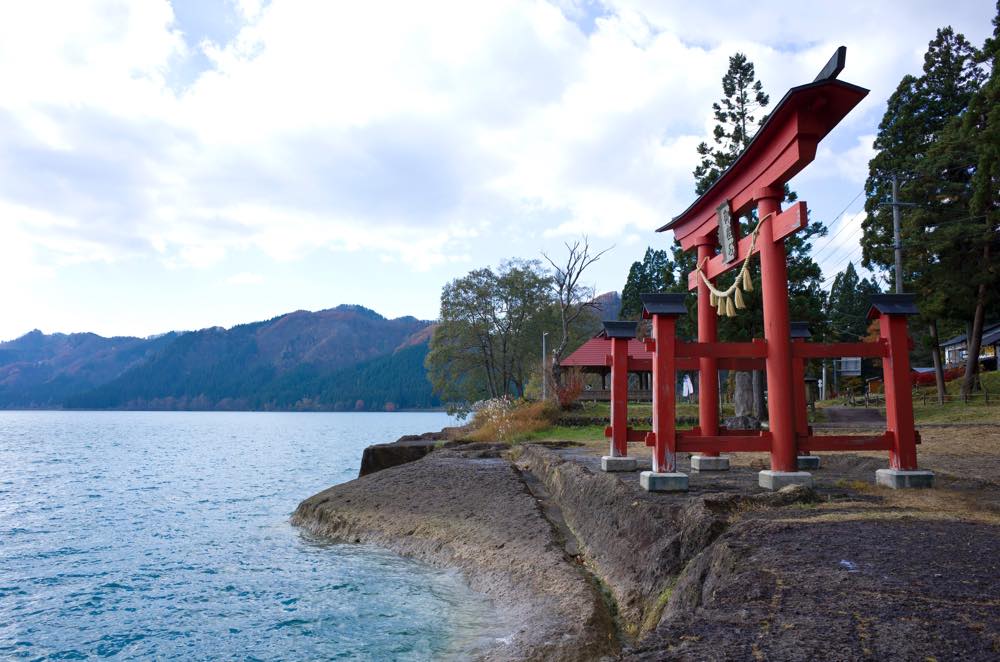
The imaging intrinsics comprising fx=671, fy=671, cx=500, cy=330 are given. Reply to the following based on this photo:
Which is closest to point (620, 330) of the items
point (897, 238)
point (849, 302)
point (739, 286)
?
point (739, 286)

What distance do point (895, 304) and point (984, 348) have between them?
165 ft

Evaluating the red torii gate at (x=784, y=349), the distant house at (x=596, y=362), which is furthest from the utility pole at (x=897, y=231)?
the red torii gate at (x=784, y=349)

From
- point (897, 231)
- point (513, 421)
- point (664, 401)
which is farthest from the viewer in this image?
point (513, 421)

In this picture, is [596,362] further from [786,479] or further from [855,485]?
[786,479]

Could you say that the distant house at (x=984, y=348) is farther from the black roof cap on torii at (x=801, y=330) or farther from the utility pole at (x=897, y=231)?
the black roof cap on torii at (x=801, y=330)

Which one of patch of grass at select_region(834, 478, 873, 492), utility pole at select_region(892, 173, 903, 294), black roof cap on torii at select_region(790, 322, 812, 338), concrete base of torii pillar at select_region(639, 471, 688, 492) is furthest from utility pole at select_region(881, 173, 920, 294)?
concrete base of torii pillar at select_region(639, 471, 688, 492)

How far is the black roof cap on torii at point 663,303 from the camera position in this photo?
8.22m

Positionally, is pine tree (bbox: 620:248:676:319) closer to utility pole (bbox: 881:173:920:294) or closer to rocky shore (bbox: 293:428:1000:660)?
utility pole (bbox: 881:173:920:294)

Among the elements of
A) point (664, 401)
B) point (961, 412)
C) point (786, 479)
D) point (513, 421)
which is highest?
point (664, 401)

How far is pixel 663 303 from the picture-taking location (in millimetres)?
8273

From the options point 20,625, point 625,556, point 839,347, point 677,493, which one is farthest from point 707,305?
point 20,625

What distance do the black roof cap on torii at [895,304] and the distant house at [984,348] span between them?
42.1 metres

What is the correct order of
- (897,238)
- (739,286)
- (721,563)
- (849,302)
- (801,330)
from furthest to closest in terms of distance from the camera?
(849,302) < (897,238) < (801,330) < (739,286) < (721,563)

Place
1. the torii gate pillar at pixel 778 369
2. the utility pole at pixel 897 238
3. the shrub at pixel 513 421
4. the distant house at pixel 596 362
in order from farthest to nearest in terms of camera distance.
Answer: the distant house at pixel 596 362 → the shrub at pixel 513 421 → the utility pole at pixel 897 238 → the torii gate pillar at pixel 778 369
